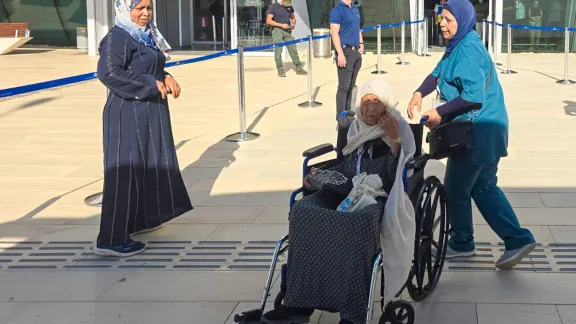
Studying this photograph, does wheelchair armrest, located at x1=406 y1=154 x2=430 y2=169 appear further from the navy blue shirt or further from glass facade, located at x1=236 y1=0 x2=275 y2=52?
glass facade, located at x1=236 y1=0 x2=275 y2=52

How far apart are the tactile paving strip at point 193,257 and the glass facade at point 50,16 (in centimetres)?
2045

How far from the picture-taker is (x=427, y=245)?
4.39 m

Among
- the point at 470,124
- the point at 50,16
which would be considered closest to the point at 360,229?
the point at 470,124

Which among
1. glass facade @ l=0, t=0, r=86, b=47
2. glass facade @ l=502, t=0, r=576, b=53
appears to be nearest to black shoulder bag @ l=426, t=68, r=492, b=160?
glass facade @ l=502, t=0, r=576, b=53

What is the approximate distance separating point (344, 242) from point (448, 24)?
5.40 feet

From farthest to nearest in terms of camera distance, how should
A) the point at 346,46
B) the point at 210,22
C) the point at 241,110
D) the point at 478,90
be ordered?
1. the point at 210,22
2. the point at 346,46
3. the point at 241,110
4. the point at 478,90

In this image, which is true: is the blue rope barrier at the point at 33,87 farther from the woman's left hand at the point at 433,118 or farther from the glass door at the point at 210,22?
the glass door at the point at 210,22

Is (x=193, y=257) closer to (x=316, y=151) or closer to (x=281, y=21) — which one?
(x=316, y=151)

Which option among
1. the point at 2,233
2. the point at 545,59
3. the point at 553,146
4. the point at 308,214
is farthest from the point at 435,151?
the point at 545,59

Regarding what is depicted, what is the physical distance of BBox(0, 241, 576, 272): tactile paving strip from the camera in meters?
5.06

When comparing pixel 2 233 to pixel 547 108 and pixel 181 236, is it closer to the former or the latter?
pixel 181 236

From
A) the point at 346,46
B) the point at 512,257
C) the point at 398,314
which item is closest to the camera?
the point at 398,314

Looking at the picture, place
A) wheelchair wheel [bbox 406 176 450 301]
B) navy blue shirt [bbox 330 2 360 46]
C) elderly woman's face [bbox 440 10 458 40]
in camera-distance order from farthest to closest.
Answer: navy blue shirt [bbox 330 2 360 46]
elderly woman's face [bbox 440 10 458 40]
wheelchair wheel [bbox 406 176 450 301]

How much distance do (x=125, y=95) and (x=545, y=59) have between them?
53.5ft
